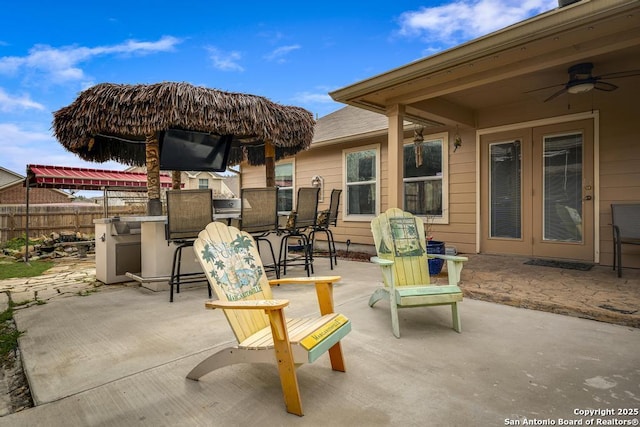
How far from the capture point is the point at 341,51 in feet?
38.8

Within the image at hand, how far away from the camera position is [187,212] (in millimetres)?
3904

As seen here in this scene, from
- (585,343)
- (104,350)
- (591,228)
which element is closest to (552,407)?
(585,343)

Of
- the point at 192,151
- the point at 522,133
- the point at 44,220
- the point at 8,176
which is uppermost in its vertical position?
the point at 8,176

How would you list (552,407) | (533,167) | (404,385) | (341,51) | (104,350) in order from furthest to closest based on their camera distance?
(341,51) → (533,167) → (104,350) → (404,385) → (552,407)

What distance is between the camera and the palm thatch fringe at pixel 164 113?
4.28 m

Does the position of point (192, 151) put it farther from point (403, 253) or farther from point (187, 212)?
point (403, 253)

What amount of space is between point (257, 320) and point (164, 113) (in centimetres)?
324

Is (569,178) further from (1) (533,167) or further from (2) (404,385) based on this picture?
(2) (404,385)

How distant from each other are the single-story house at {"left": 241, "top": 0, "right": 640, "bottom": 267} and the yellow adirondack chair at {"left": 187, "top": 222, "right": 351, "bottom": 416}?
2669 mm

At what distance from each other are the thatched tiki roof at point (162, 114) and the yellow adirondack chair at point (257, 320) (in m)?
2.60

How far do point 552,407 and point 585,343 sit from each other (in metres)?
1.08

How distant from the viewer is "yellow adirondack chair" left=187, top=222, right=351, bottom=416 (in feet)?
→ 5.48

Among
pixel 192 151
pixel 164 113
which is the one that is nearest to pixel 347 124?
pixel 192 151

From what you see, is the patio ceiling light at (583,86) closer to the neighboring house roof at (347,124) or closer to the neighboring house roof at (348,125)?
the neighboring house roof at (348,125)
